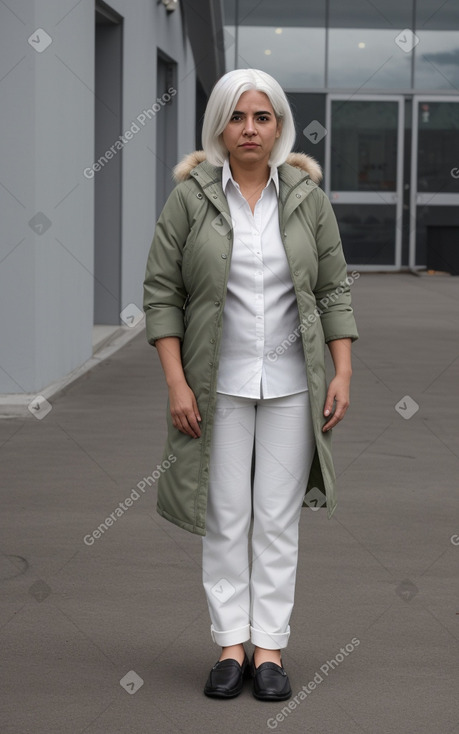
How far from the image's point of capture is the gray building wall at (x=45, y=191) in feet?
29.2

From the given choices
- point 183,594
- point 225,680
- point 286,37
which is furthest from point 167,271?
point 286,37

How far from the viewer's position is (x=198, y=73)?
22.9 metres

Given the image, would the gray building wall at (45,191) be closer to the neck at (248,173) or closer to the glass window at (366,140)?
the neck at (248,173)

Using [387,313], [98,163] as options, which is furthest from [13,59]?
[387,313]

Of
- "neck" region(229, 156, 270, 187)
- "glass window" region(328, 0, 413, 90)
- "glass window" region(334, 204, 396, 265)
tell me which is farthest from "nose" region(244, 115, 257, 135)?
"glass window" region(328, 0, 413, 90)

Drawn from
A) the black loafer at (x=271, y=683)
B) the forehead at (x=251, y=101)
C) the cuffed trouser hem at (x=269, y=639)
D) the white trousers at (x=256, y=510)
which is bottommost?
the black loafer at (x=271, y=683)

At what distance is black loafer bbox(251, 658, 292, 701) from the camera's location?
3709 mm

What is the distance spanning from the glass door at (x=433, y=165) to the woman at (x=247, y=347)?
22.4m

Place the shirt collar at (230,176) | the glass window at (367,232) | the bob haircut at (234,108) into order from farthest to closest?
the glass window at (367,232) < the shirt collar at (230,176) < the bob haircut at (234,108)

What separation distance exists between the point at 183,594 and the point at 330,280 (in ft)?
5.23

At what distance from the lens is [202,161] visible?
12.1 feet

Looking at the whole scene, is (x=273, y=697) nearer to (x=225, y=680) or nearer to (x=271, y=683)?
(x=271, y=683)

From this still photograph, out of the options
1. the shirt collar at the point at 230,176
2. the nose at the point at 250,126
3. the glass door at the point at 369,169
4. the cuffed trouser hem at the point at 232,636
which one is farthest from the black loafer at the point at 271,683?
the glass door at the point at 369,169

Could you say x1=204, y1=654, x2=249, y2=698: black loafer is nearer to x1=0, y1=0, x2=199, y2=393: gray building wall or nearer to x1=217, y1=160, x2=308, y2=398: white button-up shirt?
x1=217, y1=160, x2=308, y2=398: white button-up shirt
